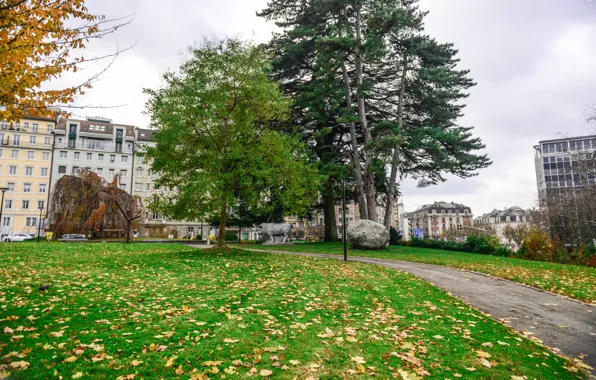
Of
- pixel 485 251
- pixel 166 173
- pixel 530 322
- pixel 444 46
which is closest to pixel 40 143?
pixel 166 173

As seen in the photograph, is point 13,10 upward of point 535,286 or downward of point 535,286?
upward

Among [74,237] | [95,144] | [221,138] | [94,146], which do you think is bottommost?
[74,237]

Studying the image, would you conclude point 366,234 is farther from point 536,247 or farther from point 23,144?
point 23,144

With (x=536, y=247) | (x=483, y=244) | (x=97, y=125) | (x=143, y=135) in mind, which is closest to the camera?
(x=536, y=247)

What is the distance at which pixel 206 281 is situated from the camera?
973cm

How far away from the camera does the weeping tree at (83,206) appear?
121 ft

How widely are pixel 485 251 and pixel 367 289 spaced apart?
21642mm

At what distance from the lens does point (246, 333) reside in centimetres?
538

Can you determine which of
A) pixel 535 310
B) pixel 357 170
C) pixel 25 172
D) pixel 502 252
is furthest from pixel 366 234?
pixel 25 172

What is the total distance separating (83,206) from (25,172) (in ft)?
124

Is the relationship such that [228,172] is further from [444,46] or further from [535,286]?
[444,46]

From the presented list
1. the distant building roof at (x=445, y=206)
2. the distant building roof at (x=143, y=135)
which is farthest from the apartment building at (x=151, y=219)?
the distant building roof at (x=445, y=206)

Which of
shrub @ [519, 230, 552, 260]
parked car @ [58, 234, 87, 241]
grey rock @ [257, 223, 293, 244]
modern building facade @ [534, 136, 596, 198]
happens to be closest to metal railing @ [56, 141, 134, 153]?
parked car @ [58, 234, 87, 241]

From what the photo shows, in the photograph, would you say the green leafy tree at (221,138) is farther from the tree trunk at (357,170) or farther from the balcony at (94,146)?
the balcony at (94,146)
